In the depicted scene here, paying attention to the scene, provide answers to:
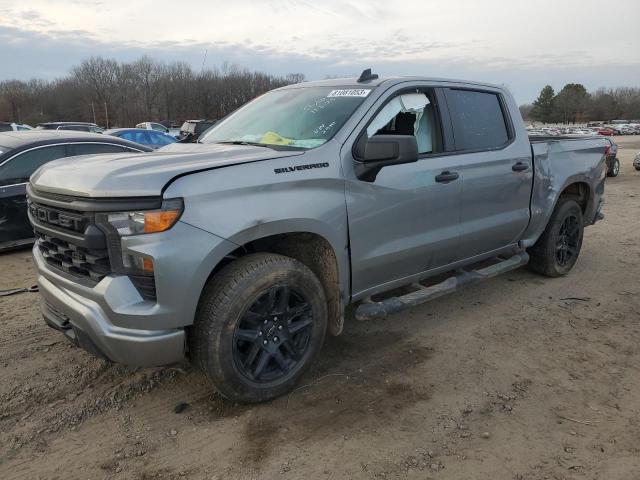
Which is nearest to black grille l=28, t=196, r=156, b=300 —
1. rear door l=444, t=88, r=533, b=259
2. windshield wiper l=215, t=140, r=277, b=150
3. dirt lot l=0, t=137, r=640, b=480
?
dirt lot l=0, t=137, r=640, b=480

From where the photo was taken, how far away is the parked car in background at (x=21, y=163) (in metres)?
6.29

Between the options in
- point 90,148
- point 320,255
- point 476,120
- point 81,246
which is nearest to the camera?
point 81,246

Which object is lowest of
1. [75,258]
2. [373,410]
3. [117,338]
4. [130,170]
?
[373,410]

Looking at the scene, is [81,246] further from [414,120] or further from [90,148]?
[90,148]

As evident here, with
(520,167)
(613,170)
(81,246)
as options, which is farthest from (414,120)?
(613,170)

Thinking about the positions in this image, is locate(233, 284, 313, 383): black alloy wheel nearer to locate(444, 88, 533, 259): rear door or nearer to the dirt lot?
the dirt lot

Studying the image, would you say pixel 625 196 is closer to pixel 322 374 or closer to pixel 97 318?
pixel 322 374

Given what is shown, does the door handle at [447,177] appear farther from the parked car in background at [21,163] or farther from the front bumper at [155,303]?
the parked car in background at [21,163]

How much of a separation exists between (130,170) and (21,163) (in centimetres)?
471

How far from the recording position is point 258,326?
10.1ft

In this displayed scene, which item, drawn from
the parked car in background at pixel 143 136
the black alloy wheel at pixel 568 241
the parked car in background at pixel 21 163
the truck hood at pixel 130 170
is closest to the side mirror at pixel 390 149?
the truck hood at pixel 130 170

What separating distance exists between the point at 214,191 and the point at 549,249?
4083 millimetres

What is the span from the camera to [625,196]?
12.2 m

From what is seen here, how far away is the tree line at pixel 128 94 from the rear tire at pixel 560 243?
6517 cm
